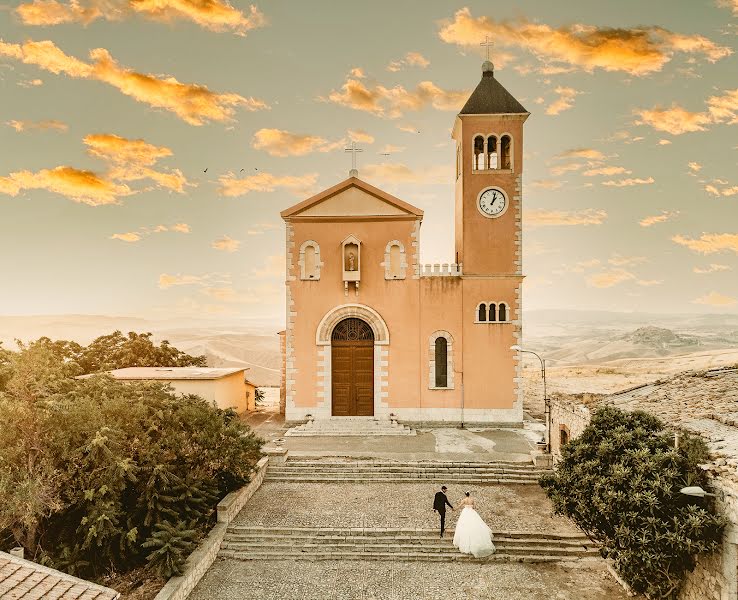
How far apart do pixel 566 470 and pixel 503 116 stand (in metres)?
17.9

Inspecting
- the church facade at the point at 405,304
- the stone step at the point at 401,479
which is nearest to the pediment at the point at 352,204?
the church facade at the point at 405,304

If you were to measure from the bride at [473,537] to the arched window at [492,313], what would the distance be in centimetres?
1226

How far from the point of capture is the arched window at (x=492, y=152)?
24891 mm

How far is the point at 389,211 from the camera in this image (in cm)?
2448

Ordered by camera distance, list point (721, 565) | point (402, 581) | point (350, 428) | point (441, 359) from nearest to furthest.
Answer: point (721, 565)
point (402, 581)
point (350, 428)
point (441, 359)

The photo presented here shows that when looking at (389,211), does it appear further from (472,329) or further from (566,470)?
(566,470)

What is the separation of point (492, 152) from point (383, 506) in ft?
57.3

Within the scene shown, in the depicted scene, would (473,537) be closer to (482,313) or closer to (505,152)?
(482,313)

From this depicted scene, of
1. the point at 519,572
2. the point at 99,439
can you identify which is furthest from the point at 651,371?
the point at 99,439

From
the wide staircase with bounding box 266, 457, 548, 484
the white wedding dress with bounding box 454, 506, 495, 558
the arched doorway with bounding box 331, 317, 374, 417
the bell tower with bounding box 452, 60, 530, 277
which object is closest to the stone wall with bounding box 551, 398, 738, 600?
the white wedding dress with bounding box 454, 506, 495, 558

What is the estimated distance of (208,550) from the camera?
13000 millimetres

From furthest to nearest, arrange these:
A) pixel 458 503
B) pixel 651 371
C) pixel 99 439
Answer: pixel 651 371 < pixel 458 503 < pixel 99 439

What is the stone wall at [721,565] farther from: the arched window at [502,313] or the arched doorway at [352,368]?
the arched doorway at [352,368]

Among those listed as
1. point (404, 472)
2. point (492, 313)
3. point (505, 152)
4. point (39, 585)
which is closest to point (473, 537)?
point (404, 472)
